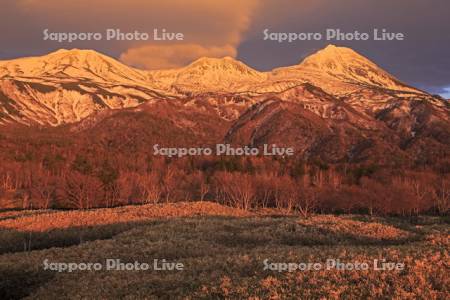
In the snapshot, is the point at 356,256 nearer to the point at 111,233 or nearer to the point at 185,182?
the point at 111,233

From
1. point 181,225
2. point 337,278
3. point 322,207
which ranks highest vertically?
point 337,278

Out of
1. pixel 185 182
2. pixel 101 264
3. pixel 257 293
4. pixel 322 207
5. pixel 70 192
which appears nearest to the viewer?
pixel 257 293

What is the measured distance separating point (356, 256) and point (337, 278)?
498cm

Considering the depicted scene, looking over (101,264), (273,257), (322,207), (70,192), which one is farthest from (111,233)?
(322,207)

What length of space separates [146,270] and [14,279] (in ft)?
28.9

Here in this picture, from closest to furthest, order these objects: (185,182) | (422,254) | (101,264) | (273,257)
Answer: (422,254), (273,257), (101,264), (185,182)

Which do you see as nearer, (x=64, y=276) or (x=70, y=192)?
(x=64, y=276)

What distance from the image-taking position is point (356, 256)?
2364cm

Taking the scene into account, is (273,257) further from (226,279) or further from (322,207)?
(322,207)

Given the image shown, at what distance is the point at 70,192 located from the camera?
14038 cm

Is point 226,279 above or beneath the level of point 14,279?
above

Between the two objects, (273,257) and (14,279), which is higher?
(273,257)

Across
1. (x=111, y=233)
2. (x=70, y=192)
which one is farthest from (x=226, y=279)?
(x=70, y=192)

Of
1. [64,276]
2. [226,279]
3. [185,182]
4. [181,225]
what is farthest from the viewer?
[185,182]
